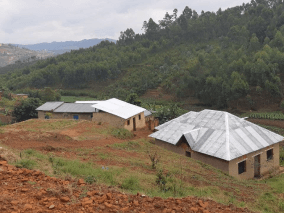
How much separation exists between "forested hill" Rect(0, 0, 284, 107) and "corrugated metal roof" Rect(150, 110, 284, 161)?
67.3 ft

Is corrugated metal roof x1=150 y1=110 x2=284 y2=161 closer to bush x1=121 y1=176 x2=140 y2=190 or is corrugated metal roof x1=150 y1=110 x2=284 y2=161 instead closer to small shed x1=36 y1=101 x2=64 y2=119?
bush x1=121 y1=176 x2=140 y2=190

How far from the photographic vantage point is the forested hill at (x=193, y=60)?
37344 millimetres

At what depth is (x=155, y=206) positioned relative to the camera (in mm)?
5332

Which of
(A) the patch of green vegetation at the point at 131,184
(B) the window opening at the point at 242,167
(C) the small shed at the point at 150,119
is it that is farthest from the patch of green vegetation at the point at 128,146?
(C) the small shed at the point at 150,119

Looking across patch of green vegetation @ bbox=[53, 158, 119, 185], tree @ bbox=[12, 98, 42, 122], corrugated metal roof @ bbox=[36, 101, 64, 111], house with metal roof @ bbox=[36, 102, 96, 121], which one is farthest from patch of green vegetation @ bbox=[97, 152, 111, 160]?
tree @ bbox=[12, 98, 42, 122]

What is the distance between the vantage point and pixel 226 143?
13.5 meters

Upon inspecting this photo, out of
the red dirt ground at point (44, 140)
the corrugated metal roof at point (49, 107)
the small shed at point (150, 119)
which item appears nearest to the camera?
the red dirt ground at point (44, 140)

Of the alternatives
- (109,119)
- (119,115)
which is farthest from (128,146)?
(109,119)

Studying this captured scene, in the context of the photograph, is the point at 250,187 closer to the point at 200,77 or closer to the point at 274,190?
the point at 274,190

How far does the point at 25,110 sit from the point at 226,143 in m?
21.8

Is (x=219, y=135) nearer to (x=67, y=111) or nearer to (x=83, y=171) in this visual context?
(x=83, y=171)

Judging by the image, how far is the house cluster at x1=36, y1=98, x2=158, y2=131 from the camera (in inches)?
879

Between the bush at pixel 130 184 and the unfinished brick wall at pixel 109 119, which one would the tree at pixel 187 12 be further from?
the bush at pixel 130 184

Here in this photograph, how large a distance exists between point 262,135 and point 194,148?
13.5ft
